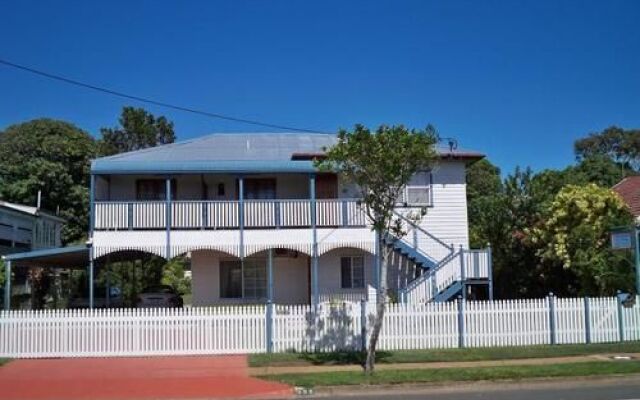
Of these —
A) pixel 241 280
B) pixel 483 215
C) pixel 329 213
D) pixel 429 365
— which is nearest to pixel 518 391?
pixel 429 365

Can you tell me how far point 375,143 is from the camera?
47.8 ft

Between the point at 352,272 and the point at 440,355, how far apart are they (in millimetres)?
10398

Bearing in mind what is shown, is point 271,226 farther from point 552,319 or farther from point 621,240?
point 621,240

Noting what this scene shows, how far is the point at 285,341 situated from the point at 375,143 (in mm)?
5853

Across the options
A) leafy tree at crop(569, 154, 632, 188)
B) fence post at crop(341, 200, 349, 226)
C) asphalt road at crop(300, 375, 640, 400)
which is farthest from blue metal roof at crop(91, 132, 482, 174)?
leafy tree at crop(569, 154, 632, 188)

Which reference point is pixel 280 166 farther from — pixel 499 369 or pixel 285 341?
pixel 499 369

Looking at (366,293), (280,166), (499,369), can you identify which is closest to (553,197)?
(366,293)

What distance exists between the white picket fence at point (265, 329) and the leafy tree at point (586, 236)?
423cm

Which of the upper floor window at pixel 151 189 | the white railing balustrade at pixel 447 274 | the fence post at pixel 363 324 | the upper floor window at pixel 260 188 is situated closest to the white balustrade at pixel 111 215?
the upper floor window at pixel 151 189

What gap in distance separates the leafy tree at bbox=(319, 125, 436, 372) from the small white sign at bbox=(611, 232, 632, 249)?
264 inches

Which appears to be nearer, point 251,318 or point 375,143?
point 375,143

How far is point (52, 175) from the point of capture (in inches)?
1777

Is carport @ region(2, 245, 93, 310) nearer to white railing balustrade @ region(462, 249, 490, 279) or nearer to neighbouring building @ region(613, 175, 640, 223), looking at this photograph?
white railing balustrade @ region(462, 249, 490, 279)

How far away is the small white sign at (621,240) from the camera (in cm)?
1880
